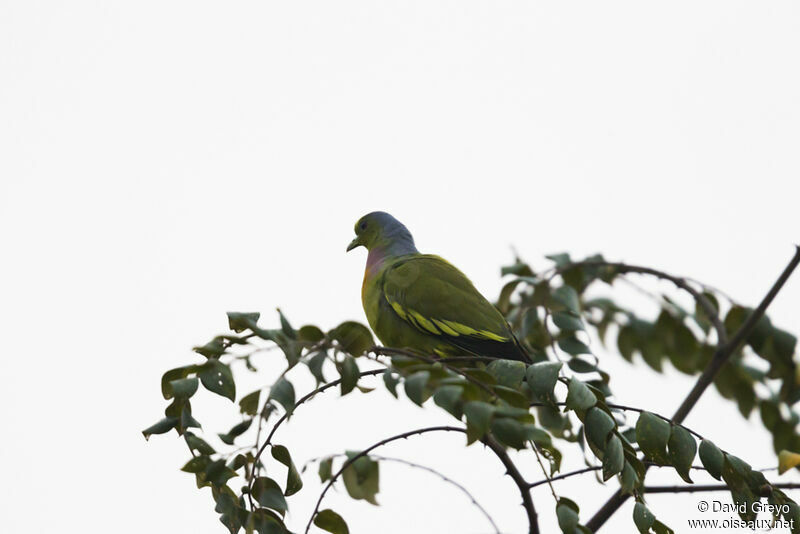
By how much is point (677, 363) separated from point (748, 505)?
153 cm

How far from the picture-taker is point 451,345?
12.6ft

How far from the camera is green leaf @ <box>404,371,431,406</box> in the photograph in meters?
1.79

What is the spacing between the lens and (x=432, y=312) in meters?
3.89

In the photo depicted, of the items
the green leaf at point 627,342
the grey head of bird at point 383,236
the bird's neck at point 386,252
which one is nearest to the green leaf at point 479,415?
the green leaf at point 627,342

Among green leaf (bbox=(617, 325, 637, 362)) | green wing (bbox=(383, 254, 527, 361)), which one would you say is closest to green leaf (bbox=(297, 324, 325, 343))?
green wing (bbox=(383, 254, 527, 361))

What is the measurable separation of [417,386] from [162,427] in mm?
849

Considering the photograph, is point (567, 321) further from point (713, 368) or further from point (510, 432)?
point (510, 432)

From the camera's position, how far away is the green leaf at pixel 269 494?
86.4 inches

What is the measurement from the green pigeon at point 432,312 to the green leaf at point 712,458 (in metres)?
1.38

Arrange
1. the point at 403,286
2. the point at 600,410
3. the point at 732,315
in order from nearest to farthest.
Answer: the point at 600,410 → the point at 732,315 → the point at 403,286

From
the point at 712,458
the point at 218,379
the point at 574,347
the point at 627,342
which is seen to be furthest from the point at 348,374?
the point at 627,342

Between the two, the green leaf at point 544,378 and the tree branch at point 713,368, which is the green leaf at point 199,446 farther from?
the tree branch at point 713,368

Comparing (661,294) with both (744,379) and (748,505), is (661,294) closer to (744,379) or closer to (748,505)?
(744,379)

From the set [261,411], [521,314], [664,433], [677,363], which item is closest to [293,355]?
[261,411]
